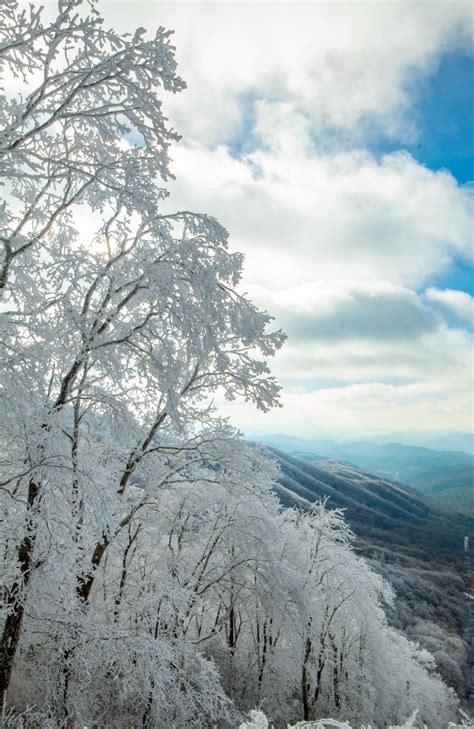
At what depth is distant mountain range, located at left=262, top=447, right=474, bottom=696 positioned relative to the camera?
52.0 m

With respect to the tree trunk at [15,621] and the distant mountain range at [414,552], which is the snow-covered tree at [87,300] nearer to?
the tree trunk at [15,621]

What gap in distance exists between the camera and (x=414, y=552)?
382 ft

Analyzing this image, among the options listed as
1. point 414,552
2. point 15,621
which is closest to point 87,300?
point 15,621

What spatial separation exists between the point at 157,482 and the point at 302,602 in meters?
4.83

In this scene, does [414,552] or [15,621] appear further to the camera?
[414,552]

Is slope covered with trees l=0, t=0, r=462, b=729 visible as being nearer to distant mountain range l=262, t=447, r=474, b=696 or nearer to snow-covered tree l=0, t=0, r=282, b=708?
snow-covered tree l=0, t=0, r=282, b=708

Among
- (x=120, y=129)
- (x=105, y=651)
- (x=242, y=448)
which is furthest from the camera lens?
(x=242, y=448)

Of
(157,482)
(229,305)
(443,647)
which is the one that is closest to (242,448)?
(157,482)

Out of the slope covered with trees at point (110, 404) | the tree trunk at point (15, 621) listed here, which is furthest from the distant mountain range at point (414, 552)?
the tree trunk at point (15, 621)

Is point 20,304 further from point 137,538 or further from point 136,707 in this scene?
point 136,707

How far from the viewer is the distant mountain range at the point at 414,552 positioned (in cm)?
5197

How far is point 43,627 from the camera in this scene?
7473mm

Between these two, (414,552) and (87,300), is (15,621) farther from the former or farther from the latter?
(414,552)

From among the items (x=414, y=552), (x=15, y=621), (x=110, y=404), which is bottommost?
(x=414, y=552)
